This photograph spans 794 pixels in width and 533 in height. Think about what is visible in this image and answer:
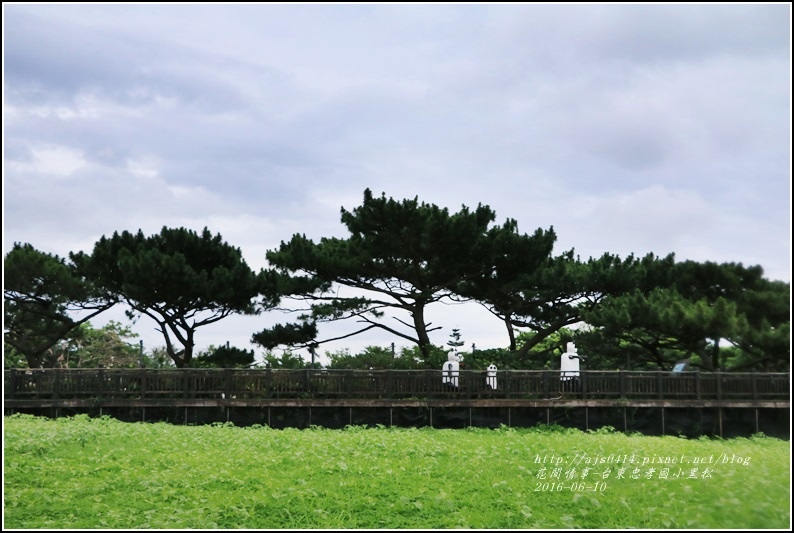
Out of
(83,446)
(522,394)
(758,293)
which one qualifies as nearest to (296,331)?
(522,394)

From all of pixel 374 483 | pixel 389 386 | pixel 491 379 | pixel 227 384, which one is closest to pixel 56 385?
pixel 227 384

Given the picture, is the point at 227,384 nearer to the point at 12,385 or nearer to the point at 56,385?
the point at 56,385

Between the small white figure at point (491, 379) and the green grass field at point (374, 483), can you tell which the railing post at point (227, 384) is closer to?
the green grass field at point (374, 483)

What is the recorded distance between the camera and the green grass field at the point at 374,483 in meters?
6.45

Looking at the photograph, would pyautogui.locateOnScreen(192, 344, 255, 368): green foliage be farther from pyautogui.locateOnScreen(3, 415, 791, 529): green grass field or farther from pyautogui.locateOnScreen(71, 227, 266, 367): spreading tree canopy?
pyautogui.locateOnScreen(3, 415, 791, 529): green grass field

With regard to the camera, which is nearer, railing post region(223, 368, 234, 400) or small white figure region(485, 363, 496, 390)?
railing post region(223, 368, 234, 400)

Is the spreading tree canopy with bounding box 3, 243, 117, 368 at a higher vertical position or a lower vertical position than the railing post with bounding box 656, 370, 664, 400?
higher

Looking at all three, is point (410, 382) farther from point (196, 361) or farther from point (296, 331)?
point (196, 361)

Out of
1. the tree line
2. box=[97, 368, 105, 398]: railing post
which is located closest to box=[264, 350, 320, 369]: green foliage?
the tree line

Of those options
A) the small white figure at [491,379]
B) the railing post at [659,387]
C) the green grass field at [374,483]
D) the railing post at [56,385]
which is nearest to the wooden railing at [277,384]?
the railing post at [56,385]

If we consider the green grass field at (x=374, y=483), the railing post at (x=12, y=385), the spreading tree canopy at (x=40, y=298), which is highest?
the spreading tree canopy at (x=40, y=298)

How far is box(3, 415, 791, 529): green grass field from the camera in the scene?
6445 millimetres

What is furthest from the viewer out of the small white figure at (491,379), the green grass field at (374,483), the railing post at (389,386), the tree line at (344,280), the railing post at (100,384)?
the tree line at (344,280)

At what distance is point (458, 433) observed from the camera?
1448cm
